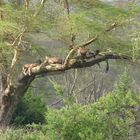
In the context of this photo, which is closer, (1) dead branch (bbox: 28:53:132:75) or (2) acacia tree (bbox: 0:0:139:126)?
(2) acacia tree (bbox: 0:0:139:126)

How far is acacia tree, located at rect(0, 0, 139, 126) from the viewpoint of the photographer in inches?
420

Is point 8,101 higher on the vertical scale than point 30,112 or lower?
higher

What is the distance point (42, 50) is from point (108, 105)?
6486 millimetres

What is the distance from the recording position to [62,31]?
1113 cm

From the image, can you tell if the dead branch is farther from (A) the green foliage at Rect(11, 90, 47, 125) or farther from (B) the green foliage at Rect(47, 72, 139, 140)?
(A) the green foliage at Rect(11, 90, 47, 125)

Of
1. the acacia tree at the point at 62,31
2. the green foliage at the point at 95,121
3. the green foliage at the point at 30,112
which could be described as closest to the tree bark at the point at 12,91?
the acacia tree at the point at 62,31

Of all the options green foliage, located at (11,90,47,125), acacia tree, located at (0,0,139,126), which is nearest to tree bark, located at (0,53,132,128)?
acacia tree, located at (0,0,139,126)

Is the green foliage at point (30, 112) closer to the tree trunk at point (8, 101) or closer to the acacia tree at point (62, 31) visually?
the tree trunk at point (8, 101)

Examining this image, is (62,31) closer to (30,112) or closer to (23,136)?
(23,136)

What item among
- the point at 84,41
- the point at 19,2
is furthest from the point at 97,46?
the point at 19,2

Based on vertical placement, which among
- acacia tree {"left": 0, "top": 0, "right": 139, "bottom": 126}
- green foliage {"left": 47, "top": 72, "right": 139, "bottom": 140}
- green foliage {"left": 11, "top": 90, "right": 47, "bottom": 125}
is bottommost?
green foliage {"left": 11, "top": 90, "right": 47, "bottom": 125}

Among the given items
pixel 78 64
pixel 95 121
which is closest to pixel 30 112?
pixel 78 64

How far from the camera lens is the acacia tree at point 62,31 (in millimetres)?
10680

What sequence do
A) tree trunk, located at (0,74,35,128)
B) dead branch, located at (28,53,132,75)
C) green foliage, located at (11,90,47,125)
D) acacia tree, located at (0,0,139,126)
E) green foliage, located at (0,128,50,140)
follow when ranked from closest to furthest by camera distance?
green foliage, located at (0,128,50,140) < acacia tree, located at (0,0,139,126) < dead branch, located at (28,53,132,75) < tree trunk, located at (0,74,35,128) < green foliage, located at (11,90,47,125)
